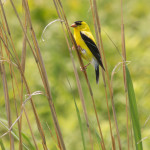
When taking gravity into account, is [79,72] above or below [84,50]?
below

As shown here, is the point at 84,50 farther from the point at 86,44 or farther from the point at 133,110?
the point at 133,110

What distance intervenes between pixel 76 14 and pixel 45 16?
51cm

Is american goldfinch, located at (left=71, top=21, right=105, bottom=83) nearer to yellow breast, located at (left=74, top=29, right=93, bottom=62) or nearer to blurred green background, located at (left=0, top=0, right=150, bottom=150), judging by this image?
yellow breast, located at (left=74, top=29, right=93, bottom=62)

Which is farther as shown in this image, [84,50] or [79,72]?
[79,72]

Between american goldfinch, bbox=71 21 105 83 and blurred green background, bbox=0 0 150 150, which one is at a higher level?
american goldfinch, bbox=71 21 105 83

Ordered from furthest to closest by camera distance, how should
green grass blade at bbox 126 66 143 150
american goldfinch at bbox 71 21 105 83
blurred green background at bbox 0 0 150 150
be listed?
blurred green background at bbox 0 0 150 150 < american goldfinch at bbox 71 21 105 83 < green grass blade at bbox 126 66 143 150

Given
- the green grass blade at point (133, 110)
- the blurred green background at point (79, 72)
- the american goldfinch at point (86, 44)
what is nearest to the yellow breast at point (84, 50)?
the american goldfinch at point (86, 44)

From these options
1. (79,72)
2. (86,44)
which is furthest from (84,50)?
(79,72)

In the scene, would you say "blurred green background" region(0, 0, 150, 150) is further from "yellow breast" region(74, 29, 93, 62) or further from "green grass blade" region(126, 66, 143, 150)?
"green grass blade" region(126, 66, 143, 150)

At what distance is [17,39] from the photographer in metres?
3.71

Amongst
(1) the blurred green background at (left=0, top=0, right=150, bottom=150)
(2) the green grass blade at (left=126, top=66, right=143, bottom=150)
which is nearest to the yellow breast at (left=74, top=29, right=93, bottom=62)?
(1) the blurred green background at (left=0, top=0, right=150, bottom=150)

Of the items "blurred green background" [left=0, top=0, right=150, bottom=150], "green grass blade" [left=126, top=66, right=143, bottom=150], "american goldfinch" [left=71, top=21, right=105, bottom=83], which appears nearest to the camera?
"green grass blade" [left=126, top=66, right=143, bottom=150]

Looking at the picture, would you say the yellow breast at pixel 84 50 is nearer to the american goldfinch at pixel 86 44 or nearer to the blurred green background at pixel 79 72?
the american goldfinch at pixel 86 44

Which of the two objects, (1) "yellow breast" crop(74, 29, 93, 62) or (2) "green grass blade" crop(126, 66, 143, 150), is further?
(1) "yellow breast" crop(74, 29, 93, 62)
